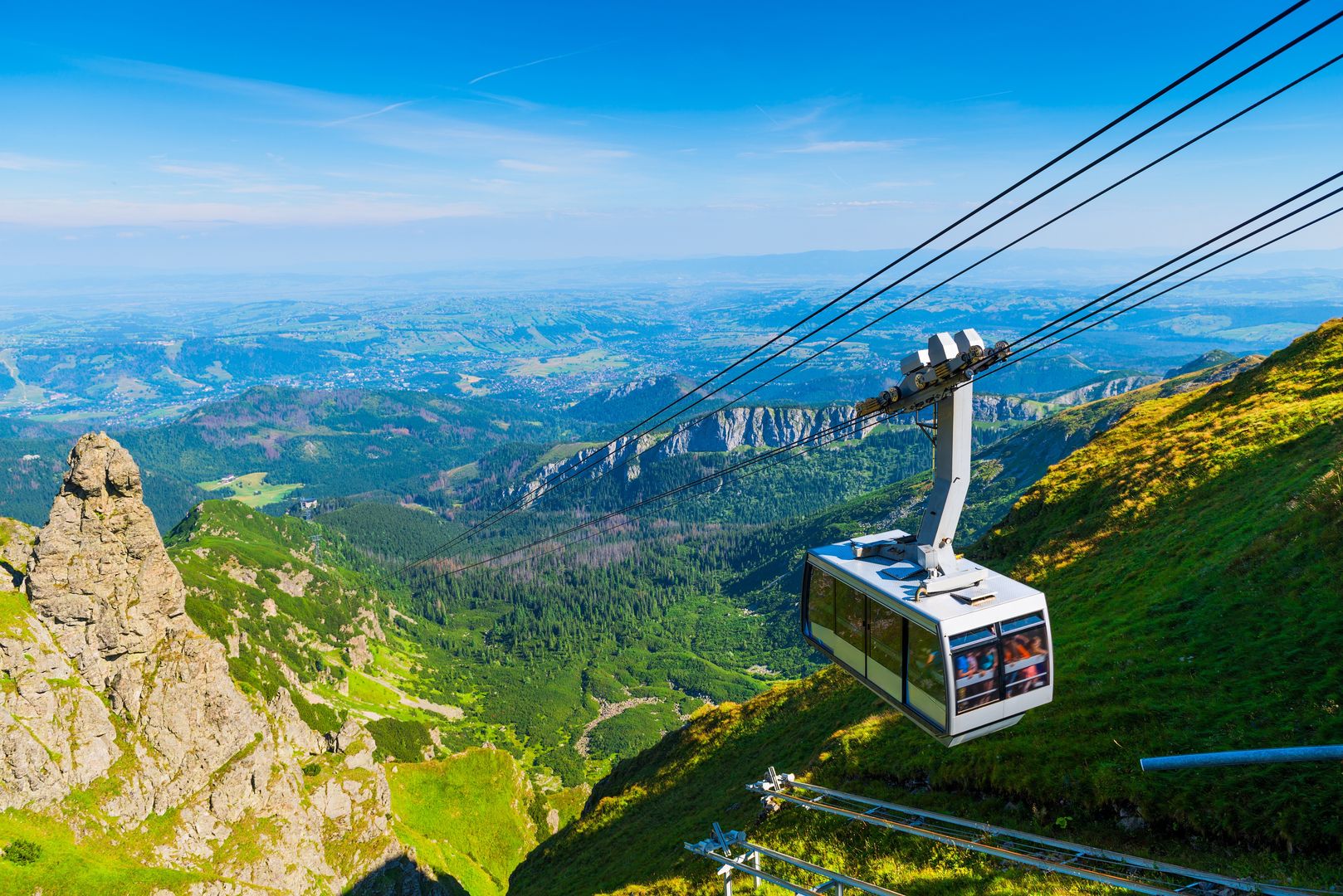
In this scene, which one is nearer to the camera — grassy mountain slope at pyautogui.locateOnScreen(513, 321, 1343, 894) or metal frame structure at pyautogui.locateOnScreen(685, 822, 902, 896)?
grassy mountain slope at pyautogui.locateOnScreen(513, 321, 1343, 894)

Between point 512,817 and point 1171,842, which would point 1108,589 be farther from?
point 512,817

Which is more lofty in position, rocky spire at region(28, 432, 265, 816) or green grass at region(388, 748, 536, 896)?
rocky spire at region(28, 432, 265, 816)

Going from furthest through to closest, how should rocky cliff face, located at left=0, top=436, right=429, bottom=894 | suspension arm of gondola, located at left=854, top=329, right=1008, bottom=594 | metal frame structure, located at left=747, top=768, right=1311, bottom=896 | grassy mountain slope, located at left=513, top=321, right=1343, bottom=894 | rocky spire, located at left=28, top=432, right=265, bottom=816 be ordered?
rocky spire, located at left=28, top=432, right=265, bottom=816
rocky cliff face, located at left=0, top=436, right=429, bottom=894
suspension arm of gondola, located at left=854, top=329, right=1008, bottom=594
grassy mountain slope, located at left=513, top=321, right=1343, bottom=894
metal frame structure, located at left=747, top=768, right=1311, bottom=896

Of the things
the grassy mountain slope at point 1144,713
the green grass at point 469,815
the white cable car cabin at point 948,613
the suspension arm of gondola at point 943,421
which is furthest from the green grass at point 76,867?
the suspension arm of gondola at point 943,421

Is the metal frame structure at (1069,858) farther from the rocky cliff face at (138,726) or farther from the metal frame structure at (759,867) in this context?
the rocky cliff face at (138,726)

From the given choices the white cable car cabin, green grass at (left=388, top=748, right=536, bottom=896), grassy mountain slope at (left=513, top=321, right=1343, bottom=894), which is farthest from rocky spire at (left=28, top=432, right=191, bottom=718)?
the white cable car cabin

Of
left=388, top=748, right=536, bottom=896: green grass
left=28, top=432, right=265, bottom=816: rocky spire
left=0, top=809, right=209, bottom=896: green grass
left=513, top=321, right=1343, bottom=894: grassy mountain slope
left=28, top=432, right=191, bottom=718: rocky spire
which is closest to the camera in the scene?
left=513, top=321, right=1343, bottom=894: grassy mountain slope

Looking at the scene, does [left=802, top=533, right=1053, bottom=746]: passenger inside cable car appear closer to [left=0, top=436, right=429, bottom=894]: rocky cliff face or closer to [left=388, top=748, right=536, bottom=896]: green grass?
[left=0, top=436, right=429, bottom=894]: rocky cliff face
